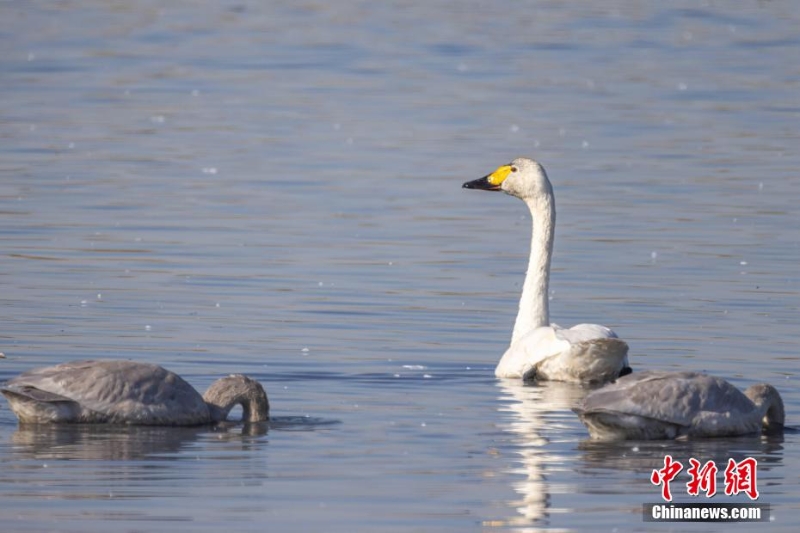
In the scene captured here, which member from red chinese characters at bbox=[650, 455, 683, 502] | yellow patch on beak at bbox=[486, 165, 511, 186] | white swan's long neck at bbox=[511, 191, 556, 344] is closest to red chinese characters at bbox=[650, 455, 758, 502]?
red chinese characters at bbox=[650, 455, 683, 502]

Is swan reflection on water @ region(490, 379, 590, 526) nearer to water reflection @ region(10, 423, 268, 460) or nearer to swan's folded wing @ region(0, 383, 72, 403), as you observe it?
water reflection @ region(10, 423, 268, 460)

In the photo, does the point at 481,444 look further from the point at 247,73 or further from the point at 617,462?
the point at 247,73

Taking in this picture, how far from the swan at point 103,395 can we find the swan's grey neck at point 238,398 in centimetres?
23

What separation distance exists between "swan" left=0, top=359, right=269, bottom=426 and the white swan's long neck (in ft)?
11.5

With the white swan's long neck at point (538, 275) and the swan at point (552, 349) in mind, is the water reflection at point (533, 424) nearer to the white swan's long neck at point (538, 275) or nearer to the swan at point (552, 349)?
the swan at point (552, 349)

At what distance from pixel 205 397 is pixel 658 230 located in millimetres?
9885

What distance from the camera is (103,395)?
37.5ft

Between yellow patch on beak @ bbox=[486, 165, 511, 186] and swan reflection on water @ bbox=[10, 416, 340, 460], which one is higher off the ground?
yellow patch on beak @ bbox=[486, 165, 511, 186]

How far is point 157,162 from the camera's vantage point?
2717cm

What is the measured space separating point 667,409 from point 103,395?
10.5 ft

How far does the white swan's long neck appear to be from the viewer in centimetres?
1493

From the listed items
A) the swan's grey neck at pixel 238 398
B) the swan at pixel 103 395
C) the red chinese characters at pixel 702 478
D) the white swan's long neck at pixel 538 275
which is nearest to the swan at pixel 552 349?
the white swan's long neck at pixel 538 275

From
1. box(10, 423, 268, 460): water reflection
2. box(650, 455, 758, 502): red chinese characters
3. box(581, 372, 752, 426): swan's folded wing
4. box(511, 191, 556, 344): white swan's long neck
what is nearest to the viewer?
box(650, 455, 758, 502): red chinese characters

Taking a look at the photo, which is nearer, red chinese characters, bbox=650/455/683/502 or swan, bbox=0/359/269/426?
red chinese characters, bbox=650/455/683/502
